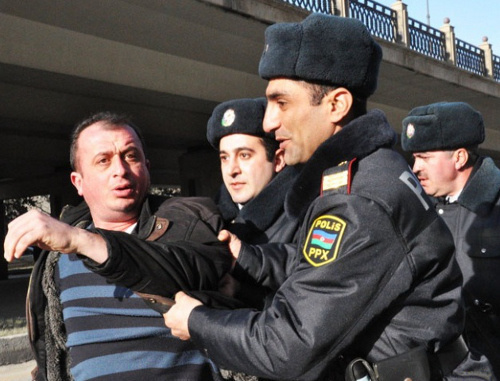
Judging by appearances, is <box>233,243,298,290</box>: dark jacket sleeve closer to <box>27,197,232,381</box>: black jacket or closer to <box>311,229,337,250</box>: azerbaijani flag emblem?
<box>27,197,232,381</box>: black jacket

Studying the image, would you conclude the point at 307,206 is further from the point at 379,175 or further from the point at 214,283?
the point at 214,283

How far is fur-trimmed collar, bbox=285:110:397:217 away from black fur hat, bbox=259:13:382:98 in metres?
0.14

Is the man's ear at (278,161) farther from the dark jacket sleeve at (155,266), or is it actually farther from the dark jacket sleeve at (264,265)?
the dark jacket sleeve at (155,266)

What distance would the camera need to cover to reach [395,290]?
1780mm

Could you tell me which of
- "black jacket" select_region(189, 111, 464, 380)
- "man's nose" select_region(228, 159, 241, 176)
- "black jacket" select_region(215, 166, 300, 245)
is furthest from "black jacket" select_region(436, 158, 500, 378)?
"black jacket" select_region(189, 111, 464, 380)

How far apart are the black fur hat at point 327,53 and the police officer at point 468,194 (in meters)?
1.87

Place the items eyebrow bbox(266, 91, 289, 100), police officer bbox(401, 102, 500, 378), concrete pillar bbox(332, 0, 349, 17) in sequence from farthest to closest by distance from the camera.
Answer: concrete pillar bbox(332, 0, 349, 17) → police officer bbox(401, 102, 500, 378) → eyebrow bbox(266, 91, 289, 100)

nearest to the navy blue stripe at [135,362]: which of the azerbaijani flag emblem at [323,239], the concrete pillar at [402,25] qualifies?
the azerbaijani flag emblem at [323,239]

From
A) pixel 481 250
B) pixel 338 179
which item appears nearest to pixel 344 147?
pixel 338 179

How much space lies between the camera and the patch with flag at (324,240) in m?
1.75

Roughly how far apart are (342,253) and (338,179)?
238 mm

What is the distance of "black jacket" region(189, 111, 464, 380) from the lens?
5.71ft

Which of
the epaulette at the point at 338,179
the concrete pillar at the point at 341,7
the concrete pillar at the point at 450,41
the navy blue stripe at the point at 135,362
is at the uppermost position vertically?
the concrete pillar at the point at 450,41

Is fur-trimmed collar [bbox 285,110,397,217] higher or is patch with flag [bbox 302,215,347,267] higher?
fur-trimmed collar [bbox 285,110,397,217]
